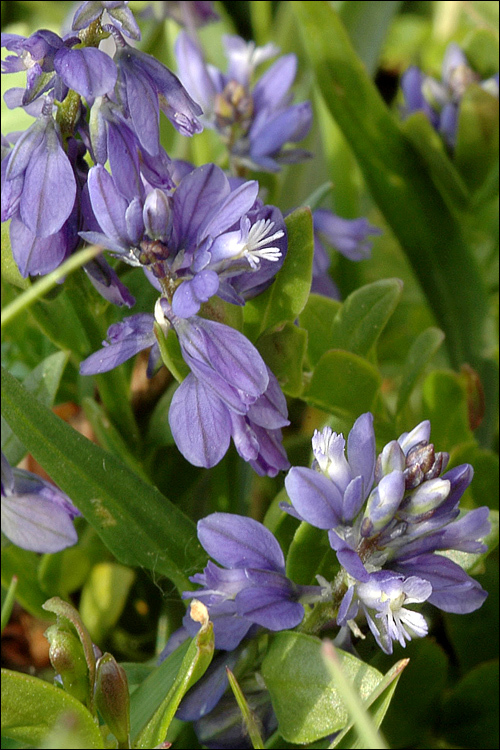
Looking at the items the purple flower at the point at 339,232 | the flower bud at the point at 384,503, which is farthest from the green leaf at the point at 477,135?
the flower bud at the point at 384,503

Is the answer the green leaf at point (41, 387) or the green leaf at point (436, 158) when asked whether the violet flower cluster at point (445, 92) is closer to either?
the green leaf at point (436, 158)

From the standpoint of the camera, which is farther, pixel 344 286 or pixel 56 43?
pixel 344 286

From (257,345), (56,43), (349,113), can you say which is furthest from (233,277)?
(349,113)

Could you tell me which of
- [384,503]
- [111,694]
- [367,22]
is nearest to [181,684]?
[111,694]

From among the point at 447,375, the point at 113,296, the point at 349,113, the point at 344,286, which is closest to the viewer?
the point at 113,296

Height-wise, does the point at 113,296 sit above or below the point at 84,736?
above

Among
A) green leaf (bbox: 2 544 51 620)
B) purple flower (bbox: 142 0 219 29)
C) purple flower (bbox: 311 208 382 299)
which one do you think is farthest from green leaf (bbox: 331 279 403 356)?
purple flower (bbox: 142 0 219 29)

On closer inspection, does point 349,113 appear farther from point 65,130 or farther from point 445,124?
point 65,130
